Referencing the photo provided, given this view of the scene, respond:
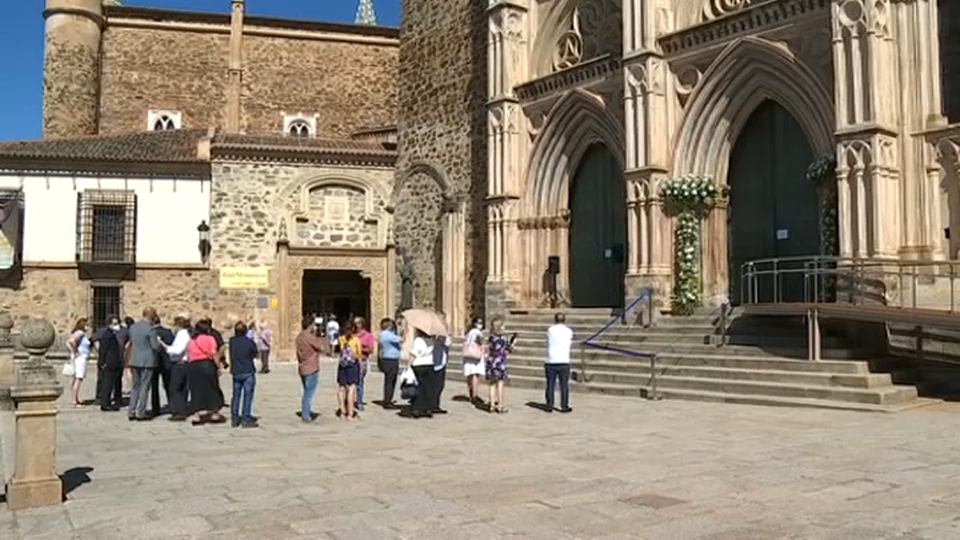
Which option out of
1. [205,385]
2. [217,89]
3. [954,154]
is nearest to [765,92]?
[954,154]

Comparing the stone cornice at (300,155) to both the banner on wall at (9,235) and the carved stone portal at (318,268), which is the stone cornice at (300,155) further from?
the banner on wall at (9,235)

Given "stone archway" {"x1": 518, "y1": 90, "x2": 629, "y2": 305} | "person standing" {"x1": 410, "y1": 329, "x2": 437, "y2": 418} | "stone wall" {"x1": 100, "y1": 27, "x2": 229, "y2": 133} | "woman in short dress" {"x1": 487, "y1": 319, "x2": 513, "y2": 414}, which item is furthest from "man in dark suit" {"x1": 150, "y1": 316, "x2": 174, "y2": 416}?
"stone wall" {"x1": 100, "y1": 27, "x2": 229, "y2": 133}

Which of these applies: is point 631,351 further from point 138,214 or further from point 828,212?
point 138,214

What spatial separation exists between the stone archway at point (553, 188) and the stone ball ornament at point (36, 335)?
15.4m

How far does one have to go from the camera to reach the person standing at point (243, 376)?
11.7m

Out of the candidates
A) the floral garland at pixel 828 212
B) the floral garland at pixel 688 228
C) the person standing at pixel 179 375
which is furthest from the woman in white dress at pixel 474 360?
the floral garland at pixel 828 212

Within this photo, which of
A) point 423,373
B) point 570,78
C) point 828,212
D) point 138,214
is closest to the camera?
point 423,373

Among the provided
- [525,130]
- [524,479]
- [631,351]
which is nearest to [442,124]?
[525,130]

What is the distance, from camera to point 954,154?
46.5ft

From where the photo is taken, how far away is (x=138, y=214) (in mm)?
25656

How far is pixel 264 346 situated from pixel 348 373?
11.5 m

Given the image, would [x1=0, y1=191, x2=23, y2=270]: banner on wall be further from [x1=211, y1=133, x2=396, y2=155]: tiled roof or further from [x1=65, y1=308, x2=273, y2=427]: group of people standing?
[x1=65, y1=308, x2=273, y2=427]: group of people standing

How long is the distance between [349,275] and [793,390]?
18.6 metres

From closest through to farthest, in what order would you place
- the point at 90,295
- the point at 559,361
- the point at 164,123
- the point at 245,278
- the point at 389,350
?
the point at 559,361 → the point at 389,350 → the point at 90,295 → the point at 245,278 → the point at 164,123
